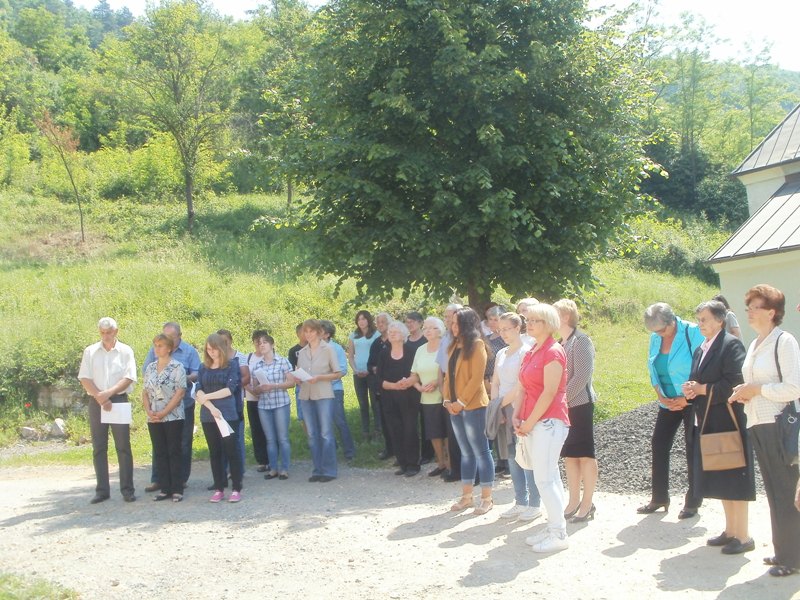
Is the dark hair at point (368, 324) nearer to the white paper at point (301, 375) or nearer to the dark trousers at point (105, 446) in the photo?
the white paper at point (301, 375)

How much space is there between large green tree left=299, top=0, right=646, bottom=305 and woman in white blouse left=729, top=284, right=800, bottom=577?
563cm

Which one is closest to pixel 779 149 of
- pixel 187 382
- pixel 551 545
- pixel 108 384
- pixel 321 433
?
pixel 321 433

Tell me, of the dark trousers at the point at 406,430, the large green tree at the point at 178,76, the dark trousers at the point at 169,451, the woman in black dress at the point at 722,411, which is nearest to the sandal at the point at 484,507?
the woman in black dress at the point at 722,411

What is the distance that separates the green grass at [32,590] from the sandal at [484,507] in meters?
3.61

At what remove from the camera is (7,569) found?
6988 millimetres

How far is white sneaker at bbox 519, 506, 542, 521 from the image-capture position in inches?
294

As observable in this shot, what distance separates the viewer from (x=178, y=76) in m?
29.2

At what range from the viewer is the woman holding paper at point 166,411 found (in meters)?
9.08

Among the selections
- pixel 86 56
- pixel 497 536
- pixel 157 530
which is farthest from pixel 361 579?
pixel 86 56

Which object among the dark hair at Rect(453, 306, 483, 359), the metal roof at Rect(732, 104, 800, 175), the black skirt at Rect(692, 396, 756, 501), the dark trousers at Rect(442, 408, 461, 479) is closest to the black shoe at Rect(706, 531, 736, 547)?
the black skirt at Rect(692, 396, 756, 501)

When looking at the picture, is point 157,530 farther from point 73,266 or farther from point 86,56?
point 86,56

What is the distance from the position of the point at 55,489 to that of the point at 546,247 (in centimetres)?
747

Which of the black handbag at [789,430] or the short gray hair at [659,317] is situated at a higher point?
the short gray hair at [659,317]

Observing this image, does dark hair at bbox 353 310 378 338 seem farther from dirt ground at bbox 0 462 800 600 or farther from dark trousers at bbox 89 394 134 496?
dark trousers at bbox 89 394 134 496
